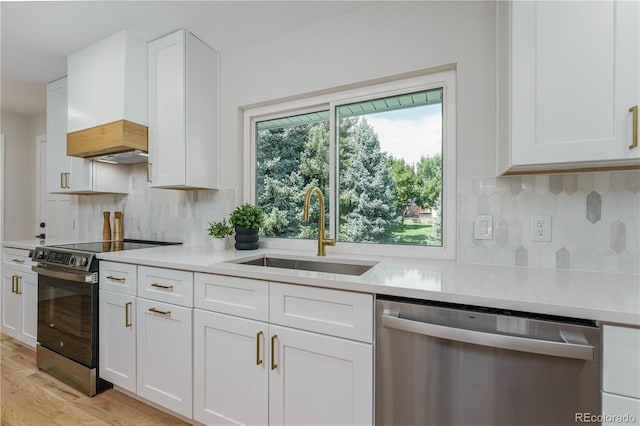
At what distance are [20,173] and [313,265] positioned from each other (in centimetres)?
419

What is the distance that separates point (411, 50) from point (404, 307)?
4.57 feet

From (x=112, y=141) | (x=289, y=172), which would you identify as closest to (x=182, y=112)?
(x=112, y=141)

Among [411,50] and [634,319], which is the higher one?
[411,50]

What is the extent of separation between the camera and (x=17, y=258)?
8.10 feet

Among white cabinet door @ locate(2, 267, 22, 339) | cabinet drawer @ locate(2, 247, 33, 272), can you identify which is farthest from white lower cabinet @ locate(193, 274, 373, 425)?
white cabinet door @ locate(2, 267, 22, 339)

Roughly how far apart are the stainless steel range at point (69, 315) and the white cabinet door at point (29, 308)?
0.26m

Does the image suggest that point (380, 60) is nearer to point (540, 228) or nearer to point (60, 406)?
point (540, 228)

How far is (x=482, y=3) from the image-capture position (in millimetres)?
1489

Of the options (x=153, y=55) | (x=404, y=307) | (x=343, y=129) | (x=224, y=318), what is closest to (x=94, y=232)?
(x=153, y=55)

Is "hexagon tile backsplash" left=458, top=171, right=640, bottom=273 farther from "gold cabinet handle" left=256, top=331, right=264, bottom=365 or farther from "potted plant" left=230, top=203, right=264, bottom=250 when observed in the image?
"potted plant" left=230, top=203, right=264, bottom=250

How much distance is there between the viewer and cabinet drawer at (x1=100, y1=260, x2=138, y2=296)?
1725mm

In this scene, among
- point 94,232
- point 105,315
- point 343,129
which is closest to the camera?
point 105,315

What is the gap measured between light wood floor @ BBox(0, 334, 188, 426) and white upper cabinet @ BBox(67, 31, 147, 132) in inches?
72.2

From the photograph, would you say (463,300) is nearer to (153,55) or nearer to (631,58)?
(631,58)
